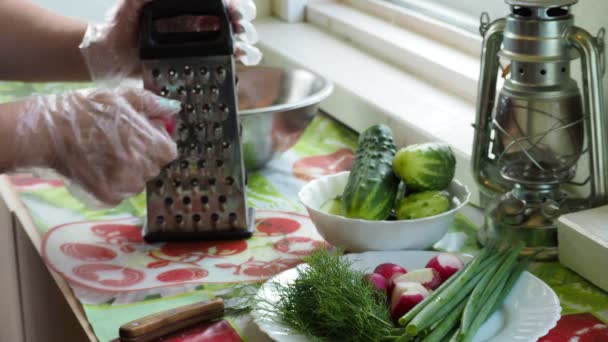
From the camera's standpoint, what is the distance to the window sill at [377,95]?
1.43 metres

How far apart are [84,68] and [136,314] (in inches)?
23.3

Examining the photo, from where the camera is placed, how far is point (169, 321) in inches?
38.7

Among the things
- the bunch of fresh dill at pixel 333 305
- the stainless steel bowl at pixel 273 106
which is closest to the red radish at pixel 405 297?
the bunch of fresh dill at pixel 333 305

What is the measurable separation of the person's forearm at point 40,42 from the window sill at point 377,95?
48 centimetres

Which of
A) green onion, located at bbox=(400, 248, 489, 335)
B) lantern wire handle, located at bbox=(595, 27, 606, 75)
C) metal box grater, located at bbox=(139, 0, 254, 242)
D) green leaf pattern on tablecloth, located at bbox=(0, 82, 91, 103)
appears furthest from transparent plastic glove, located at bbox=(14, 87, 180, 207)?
green leaf pattern on tablecloth, located at bbox=(0, 82, 91, 103)

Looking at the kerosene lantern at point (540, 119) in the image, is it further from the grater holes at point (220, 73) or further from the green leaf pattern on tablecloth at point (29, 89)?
the green leaf pattern on tablecloth at point (29, 89)

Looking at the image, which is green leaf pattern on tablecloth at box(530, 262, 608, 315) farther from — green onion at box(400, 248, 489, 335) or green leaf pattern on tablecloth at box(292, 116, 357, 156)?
green leaf pattern on tablecloth at box(292, 116, 357, 156)

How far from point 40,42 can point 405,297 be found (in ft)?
2.83

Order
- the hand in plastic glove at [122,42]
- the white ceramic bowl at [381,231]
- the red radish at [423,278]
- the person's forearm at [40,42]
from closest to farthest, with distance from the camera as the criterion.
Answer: the red radish at [423,278] < the white ceramic bowl at [381,231] < the hand in plastic glove at [122,42] < the person's forearm at [40,42]

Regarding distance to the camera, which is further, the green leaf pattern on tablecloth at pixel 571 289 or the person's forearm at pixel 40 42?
the person's forearm at pixel 40 42

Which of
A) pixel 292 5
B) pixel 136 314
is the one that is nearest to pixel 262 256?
pixel 136 314

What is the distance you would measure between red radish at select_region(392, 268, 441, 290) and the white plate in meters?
0.06

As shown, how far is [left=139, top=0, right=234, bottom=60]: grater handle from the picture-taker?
117 centimetres

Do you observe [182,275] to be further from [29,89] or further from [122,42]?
[29,89]
